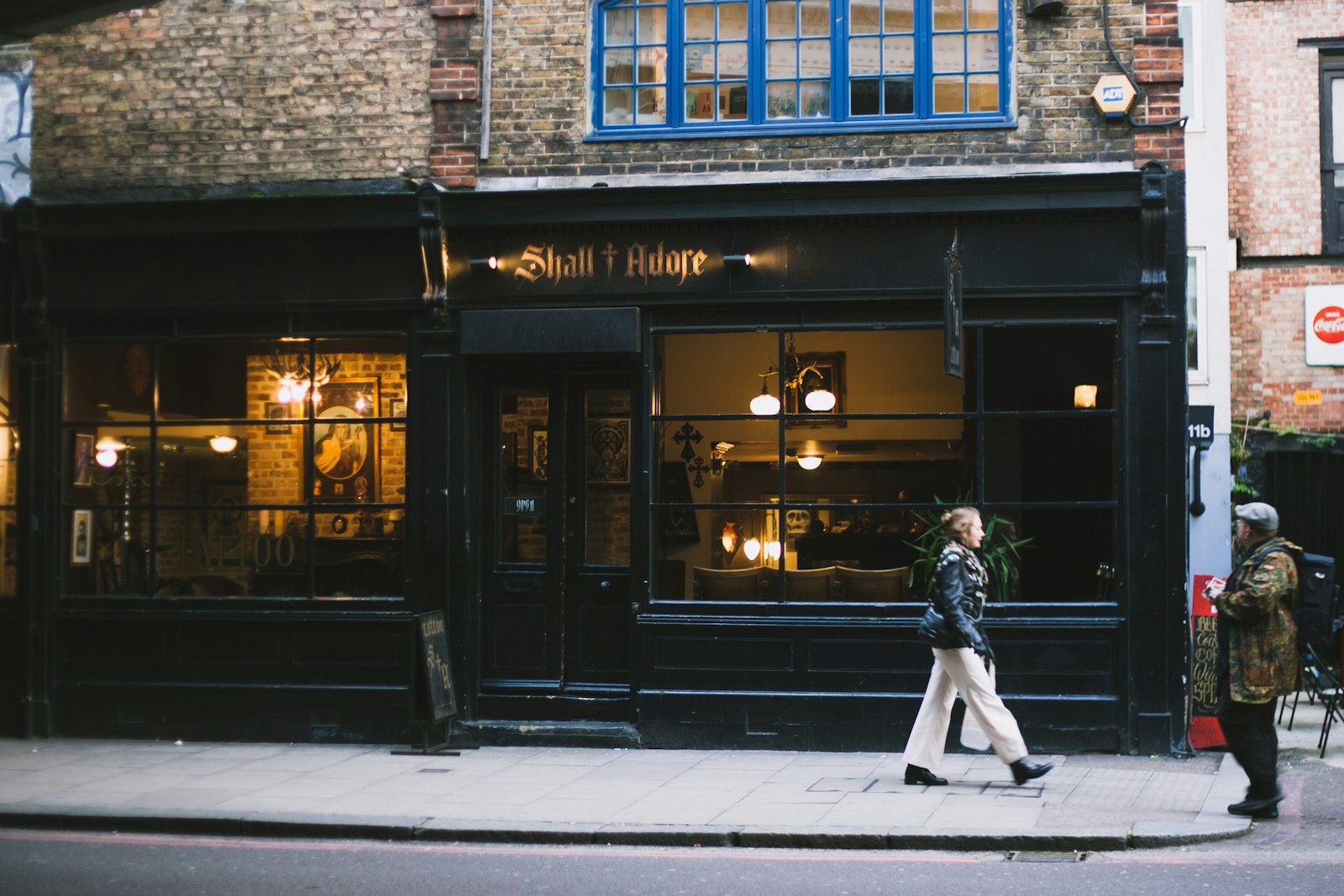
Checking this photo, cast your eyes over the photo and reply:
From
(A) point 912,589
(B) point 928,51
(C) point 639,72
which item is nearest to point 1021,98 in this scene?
(B) point 928,51

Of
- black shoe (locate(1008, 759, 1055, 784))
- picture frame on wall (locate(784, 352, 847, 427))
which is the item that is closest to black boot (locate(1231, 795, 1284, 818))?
black shoe (locate(1008, 759, 1055, 784))

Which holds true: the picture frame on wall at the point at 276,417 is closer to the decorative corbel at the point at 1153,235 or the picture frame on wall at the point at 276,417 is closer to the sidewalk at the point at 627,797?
the sidewalk at the point at 627,797

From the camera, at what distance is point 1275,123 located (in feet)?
56.4

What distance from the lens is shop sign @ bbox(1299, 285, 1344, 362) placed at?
55.9 feet

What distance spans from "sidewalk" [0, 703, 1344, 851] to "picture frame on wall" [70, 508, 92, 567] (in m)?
1.64

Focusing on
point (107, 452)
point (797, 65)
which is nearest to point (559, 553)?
point (107, 452)

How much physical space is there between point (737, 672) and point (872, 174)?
3979mm

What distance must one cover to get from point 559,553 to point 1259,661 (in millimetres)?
5408

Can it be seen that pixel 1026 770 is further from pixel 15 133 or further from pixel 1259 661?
pixel 15 133

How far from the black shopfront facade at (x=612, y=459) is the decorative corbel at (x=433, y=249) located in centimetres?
3

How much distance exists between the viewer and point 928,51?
1061cm

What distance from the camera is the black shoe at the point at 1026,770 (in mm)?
8531

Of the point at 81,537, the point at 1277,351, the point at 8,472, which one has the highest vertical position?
the point at 1277,351

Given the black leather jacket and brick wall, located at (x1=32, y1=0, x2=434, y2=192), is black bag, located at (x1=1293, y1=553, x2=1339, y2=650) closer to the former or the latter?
the black leather jacket
